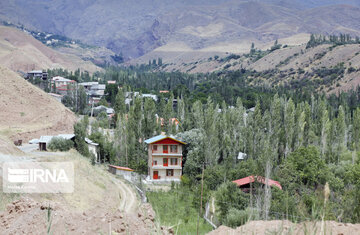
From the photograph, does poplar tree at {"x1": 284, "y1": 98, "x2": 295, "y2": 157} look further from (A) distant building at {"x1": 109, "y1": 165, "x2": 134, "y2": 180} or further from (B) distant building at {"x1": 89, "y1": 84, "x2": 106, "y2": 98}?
(B) distant building at {"x1": 89, "y1": 84, "x2": 106, "y2": 98}

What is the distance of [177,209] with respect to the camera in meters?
28.8

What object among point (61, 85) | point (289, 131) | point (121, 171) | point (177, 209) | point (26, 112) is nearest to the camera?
point (177, 209)

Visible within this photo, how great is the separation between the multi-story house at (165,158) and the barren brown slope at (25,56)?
342ft

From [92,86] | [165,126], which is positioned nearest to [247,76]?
[92,86]

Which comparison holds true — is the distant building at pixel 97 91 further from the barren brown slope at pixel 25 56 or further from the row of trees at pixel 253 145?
the barren brown slope at pixel 25 56

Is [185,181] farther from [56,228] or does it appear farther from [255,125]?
[56,228]

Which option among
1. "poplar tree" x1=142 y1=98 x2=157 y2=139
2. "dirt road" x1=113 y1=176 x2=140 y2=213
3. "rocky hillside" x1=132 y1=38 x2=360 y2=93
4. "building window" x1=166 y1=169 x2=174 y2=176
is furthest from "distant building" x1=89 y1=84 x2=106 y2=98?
"dirt road" x1=113 y1=176 x2=140 y2=213

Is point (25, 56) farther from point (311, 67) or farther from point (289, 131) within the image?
point (289, 131)

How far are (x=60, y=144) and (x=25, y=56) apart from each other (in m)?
113

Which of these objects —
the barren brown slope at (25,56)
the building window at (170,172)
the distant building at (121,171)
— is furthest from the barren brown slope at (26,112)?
the barren brown slope at (25,56)

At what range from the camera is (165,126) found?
49.4 meters

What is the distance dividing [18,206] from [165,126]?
3616 cm

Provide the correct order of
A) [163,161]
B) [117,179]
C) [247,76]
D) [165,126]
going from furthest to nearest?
[247,76] → [165,126] → [163,161] → [117,179]

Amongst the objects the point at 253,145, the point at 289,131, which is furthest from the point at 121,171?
the point at 289,131
